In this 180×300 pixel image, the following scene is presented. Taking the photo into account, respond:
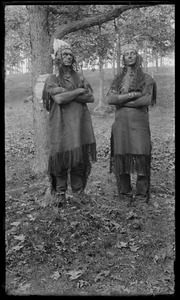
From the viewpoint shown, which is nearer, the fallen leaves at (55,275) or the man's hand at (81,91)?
the fallen leaves at (55,275)

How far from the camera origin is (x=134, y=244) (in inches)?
166

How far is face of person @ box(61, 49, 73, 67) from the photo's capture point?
4.84 metres

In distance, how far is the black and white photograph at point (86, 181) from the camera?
11.7 feet

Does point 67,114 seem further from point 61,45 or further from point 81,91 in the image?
point 61,45

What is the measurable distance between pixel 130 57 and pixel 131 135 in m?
1.17

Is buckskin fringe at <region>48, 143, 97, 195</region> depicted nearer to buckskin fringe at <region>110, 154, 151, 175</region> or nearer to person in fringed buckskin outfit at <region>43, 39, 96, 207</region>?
person in fringed buckskin outfit at <region>43, 39, 96, 207</region>

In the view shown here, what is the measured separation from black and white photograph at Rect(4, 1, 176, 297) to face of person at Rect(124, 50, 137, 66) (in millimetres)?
16

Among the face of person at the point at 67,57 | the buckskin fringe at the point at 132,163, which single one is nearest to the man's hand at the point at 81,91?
the face of person at the point at 67,57

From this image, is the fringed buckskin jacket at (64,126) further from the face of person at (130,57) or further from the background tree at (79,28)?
the background tree at (79,28)

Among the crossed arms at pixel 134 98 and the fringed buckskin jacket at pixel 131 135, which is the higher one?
the crossed arms at pixel 134 98

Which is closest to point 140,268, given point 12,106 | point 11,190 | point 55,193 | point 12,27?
point 55,193

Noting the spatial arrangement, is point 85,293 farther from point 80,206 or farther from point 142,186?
point 142,186

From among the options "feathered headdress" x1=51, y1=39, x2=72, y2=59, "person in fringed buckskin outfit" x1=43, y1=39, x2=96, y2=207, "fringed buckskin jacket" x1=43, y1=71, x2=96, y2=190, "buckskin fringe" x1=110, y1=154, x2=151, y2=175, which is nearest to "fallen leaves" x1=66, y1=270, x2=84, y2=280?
→ "person in fringed buckskin outfit" x1=43, y1=39, x2=96, y2=207

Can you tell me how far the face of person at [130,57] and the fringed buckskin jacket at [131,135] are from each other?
0.68ft
